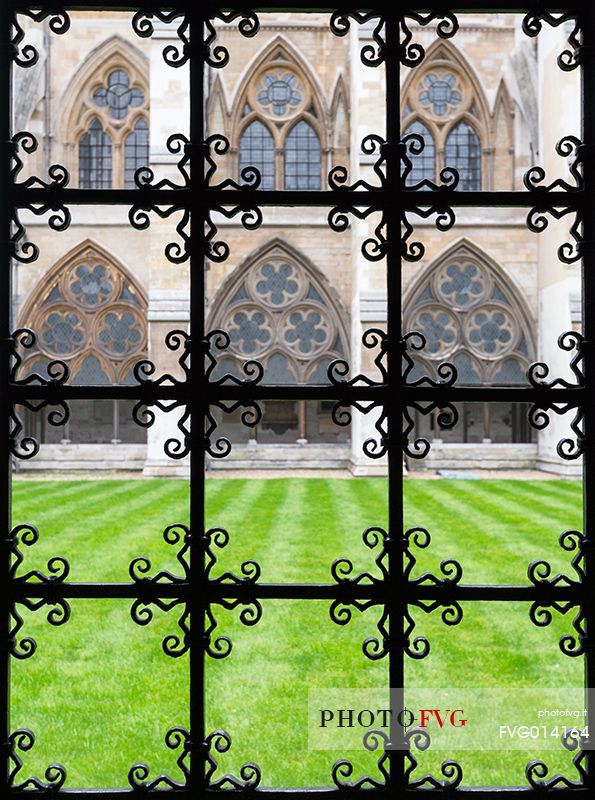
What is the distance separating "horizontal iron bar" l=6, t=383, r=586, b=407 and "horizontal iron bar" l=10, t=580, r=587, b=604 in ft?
1.74

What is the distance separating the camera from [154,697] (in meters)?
3.86

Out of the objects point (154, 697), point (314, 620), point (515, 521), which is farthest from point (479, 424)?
point (154, 697)

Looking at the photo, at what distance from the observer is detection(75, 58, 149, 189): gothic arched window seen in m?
17.6

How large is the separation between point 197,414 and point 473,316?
51.6ft

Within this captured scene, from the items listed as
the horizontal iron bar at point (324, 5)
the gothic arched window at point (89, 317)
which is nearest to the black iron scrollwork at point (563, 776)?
the horizontal iron bar at point (324, 5)

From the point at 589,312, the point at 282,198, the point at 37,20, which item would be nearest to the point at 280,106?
the point at 37,20

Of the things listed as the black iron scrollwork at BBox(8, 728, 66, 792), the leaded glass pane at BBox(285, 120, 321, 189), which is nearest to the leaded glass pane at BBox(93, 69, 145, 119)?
the leaded glass pane at BBox(285, 120, 321, 189)

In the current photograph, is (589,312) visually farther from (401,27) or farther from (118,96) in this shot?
(118,96)

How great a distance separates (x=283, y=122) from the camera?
1769 centimetres

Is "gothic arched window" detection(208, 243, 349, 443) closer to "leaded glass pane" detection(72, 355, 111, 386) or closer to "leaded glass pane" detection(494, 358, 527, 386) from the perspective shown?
"leaded glass pane" detection(72, 355, 111, 386)

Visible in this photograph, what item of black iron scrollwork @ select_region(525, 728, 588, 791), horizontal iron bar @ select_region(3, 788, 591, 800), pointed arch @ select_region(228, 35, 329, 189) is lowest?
horizontal iron bar @ select_region(3, 788, 591, 800)

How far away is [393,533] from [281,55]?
17.4m

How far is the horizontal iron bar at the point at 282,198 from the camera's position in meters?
2.27

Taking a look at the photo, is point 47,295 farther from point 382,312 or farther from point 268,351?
point 382,312
